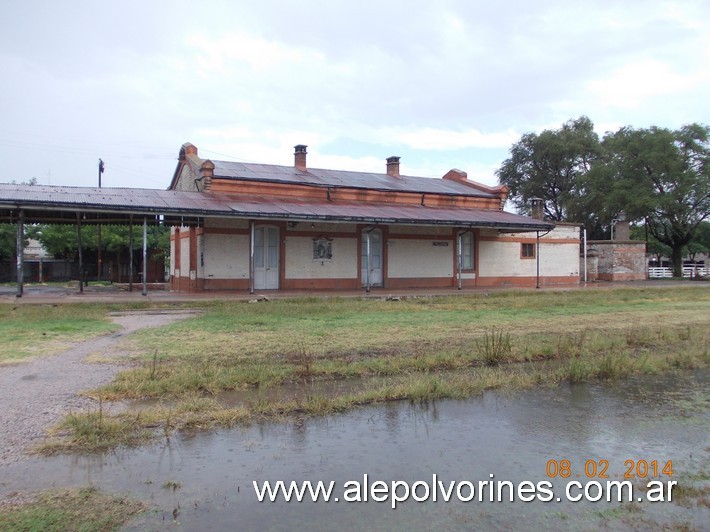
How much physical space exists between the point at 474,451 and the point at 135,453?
2866 millimetres

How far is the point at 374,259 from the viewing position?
23.5 meters

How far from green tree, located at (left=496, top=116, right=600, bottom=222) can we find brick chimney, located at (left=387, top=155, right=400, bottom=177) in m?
21.0

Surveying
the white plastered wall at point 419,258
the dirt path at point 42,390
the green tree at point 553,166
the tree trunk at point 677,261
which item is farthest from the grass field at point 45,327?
the green tree at point 553,166

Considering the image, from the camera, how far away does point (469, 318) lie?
536 inches

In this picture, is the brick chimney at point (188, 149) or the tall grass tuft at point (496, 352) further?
the brick chimney at point (188, 149)

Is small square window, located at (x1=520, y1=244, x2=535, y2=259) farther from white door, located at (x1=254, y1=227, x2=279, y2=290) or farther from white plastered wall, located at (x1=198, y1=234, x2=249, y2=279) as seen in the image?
white plastered wall, located at (x1=198, y1=234, x2=249, y2=279)

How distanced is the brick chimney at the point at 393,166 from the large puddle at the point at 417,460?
2337 centimetres

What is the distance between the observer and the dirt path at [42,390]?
5027 millimetres

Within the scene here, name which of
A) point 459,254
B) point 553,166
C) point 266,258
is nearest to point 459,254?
point 459,254

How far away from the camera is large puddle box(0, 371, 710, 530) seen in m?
3.71

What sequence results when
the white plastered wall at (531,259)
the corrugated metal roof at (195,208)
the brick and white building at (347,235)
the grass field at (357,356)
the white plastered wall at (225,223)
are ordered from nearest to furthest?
the grass field at (357,356)
the corrugated metal roof at (195,208)
the white plastered wall at (225,223)
the brick and white building at (347,235)
the white plastered wall at (531,259)

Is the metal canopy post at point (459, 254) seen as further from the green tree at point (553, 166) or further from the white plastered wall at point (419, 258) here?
the green tree at point (553, 166)

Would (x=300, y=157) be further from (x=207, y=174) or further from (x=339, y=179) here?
(x=207, y=174)

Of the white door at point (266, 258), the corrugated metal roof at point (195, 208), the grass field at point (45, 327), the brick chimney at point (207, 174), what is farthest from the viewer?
the brick chimney at point (207, 174)
